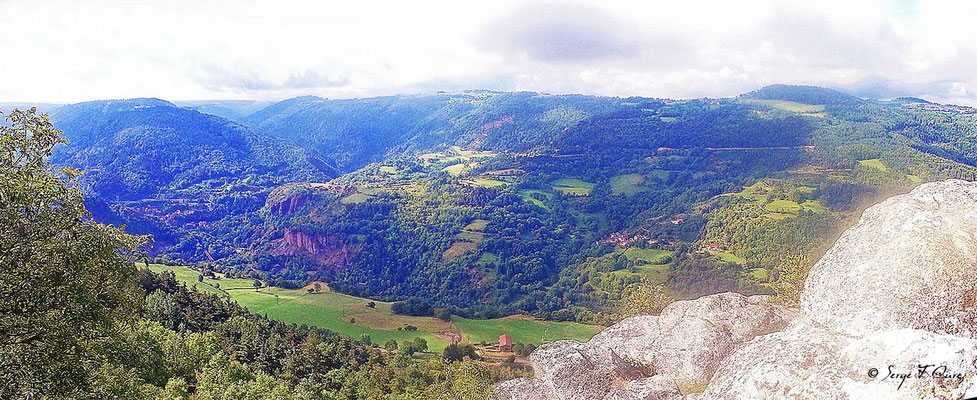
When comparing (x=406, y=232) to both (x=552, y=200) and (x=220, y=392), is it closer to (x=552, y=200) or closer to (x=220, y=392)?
(x=552, y=200)

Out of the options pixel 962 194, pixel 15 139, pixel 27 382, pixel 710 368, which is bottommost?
pixel 710 368

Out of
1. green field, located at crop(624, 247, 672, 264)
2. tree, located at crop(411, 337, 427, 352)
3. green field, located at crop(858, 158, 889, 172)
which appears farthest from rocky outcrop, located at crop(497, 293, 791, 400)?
green field, located at crop(858, 158, 889, 172)

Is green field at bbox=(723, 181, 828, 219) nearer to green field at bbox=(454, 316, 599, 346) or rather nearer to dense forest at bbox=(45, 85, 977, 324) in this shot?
dense forest at bbox=(45, 85, 977, 324)

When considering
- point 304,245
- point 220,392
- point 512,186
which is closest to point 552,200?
point 512,186

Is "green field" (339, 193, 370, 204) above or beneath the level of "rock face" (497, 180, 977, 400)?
beneath

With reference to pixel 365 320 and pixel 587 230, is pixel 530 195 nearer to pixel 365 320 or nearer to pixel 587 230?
pixel 587 230

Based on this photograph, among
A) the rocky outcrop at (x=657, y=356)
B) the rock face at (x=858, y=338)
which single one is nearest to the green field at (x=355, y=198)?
the rocky outcrop at (x=657, y=356)

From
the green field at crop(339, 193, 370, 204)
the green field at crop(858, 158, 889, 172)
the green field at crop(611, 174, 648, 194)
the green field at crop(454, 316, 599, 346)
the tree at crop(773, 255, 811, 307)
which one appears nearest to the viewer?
the tree at crop(773, 255, 811, 307)
